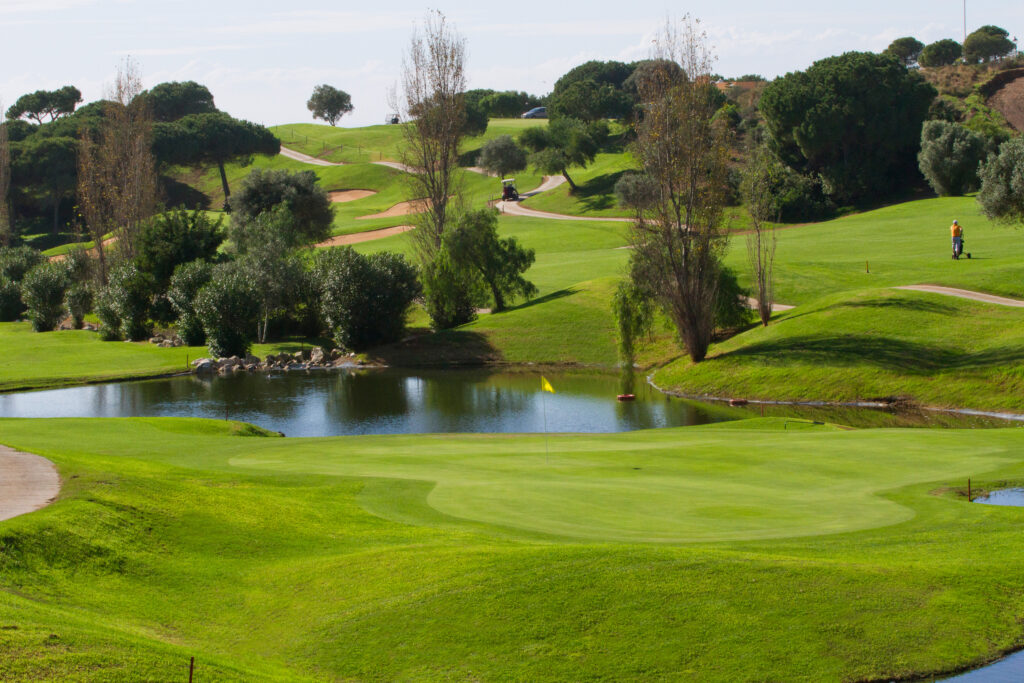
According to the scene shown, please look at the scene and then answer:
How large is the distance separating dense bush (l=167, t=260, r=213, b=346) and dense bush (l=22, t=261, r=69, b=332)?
17799 millimetres

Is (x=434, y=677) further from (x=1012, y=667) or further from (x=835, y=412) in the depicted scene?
(x=835, y=412)

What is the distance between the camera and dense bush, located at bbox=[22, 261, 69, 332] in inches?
3253

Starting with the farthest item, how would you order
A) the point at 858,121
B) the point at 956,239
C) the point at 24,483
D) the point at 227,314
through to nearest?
the point at 858,121
the point at 227,314
the point at 956,239
the point at 24,483

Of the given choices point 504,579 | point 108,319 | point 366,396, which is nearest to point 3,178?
point 108,319

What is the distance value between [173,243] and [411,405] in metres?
37.8

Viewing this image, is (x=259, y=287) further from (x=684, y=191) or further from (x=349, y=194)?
(x=349, y=194)

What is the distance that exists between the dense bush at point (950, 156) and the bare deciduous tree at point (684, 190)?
51.5 meters

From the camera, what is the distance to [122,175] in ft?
302

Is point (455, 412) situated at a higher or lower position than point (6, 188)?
lower

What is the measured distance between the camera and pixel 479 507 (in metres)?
17.9

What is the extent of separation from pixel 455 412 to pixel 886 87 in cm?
7721

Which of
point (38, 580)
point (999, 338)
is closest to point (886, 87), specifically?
point (999, 338)

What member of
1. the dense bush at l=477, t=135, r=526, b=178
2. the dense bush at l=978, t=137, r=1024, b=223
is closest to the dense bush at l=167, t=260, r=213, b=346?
the dense bush at l=978, t=137, r=1024, b=223

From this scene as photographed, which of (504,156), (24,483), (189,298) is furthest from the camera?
(504,156)
